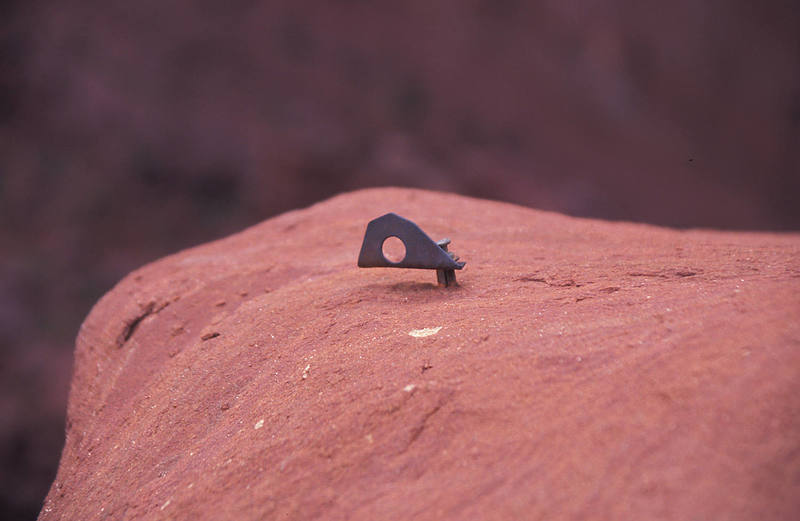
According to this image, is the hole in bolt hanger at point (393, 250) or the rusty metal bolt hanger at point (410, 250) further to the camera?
the hole in bolt hanger at point (393, 250)

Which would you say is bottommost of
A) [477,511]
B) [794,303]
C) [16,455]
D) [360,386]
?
[16,455]

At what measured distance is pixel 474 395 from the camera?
0.99 meters

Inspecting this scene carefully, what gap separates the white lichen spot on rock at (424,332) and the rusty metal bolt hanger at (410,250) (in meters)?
0.29

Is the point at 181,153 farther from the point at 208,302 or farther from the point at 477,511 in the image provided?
the point at 477,511

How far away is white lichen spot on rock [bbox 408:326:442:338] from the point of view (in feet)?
4.11

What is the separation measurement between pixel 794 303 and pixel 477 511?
75 cm

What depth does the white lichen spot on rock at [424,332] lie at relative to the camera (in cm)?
125

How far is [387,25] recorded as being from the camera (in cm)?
443

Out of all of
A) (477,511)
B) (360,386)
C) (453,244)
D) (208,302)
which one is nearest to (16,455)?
(208,302)

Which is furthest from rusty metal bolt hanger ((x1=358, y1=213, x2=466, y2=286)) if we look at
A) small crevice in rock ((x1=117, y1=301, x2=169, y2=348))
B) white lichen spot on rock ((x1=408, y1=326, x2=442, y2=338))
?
small crevice in rock ((x1=117, y1=301, x2=169, y2=348))

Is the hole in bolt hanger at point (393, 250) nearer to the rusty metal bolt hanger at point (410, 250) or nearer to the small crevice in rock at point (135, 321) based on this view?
the rusty metal bolt hanger at point (410, 250)

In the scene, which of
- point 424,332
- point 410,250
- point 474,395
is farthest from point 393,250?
point 474,395

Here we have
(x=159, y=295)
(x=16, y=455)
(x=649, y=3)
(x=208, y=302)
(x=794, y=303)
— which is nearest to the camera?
(x=794, y=303)

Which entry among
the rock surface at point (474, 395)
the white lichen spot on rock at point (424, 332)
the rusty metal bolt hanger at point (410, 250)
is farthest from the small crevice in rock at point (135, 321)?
the white lichen spot on rock at point (424, 332)
